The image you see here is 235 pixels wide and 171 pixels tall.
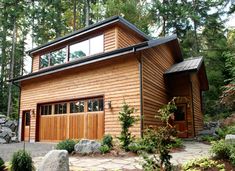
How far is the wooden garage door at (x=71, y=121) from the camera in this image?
39.8 ft

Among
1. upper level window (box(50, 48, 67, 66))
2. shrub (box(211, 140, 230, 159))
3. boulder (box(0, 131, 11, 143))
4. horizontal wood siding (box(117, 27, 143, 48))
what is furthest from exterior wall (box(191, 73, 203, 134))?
boulder (box(0, 131, 11, 143))

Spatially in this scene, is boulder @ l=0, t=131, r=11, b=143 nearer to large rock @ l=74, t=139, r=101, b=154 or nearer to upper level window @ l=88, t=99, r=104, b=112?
upper level window @ l=88, t=99, r=104, b=112

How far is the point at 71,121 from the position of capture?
1327 cm

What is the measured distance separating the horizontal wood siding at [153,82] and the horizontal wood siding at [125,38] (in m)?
1.60

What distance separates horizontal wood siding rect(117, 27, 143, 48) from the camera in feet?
43.4

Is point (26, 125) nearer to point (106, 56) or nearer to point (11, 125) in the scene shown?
point (11, 125)

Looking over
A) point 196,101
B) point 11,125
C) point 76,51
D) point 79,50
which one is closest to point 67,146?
point 79,50

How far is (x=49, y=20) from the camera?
27.8 metres

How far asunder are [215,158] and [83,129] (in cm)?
760

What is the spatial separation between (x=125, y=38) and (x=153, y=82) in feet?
10.2

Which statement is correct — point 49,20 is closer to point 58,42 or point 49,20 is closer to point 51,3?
point 51,3

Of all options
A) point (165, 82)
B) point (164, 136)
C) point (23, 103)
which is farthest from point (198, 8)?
point (164, 136)

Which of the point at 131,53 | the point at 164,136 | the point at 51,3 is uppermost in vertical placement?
the point at 51,3

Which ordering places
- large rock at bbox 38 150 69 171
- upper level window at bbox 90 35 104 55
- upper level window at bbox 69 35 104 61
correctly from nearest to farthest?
large rock at bbox 38 150 69 171 → upper level window at bbox 90 35 104 55 → upper level window at bbox 69 35 104 61
